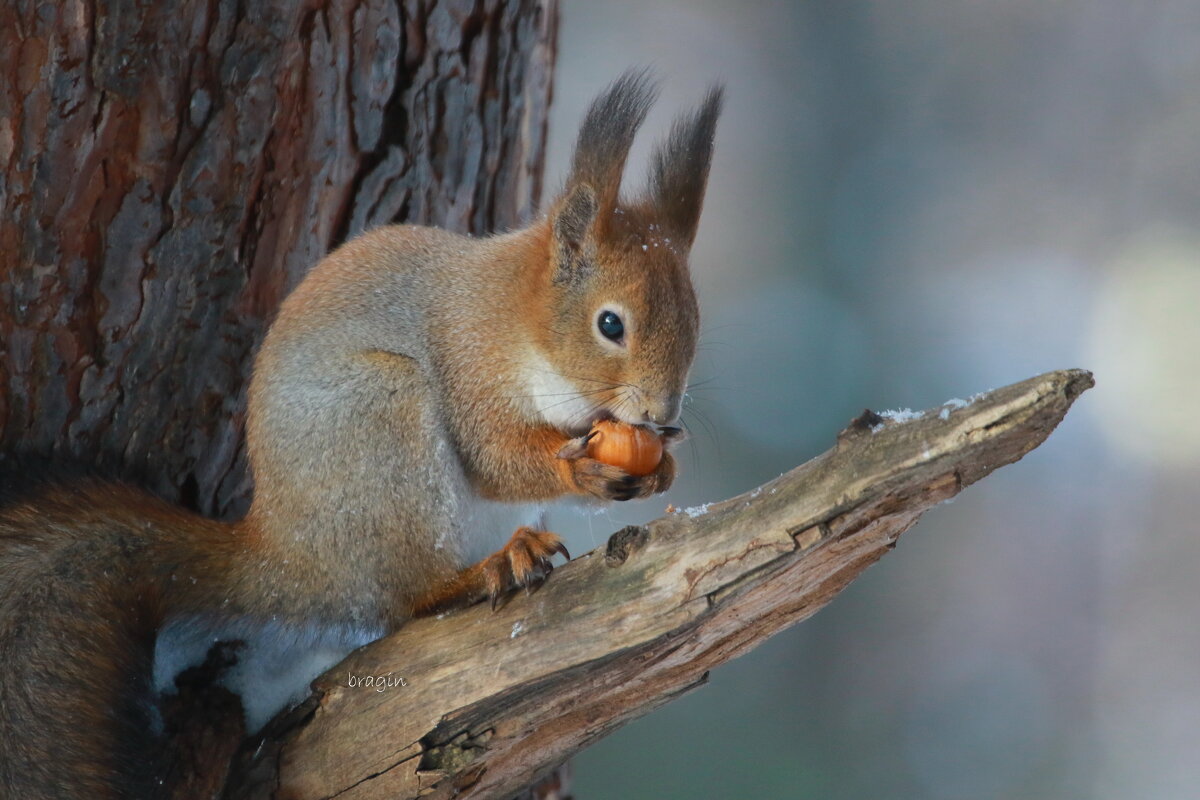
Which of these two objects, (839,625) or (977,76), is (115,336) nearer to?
(839,625)

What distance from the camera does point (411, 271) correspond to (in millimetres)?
1608

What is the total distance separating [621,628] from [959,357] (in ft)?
5.67

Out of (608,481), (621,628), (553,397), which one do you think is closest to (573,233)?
(553,397)

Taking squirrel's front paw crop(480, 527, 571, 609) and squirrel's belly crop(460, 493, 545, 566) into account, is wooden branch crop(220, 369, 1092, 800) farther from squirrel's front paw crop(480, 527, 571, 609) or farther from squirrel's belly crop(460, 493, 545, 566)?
Result: squirrel's belly crop(460, 493, 545, 566)

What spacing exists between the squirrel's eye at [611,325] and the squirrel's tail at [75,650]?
69cm

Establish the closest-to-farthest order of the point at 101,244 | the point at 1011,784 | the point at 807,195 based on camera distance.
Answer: the point at 101,244 → the point at 1011,784 → the point at 807,195

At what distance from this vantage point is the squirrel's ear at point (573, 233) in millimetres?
1560

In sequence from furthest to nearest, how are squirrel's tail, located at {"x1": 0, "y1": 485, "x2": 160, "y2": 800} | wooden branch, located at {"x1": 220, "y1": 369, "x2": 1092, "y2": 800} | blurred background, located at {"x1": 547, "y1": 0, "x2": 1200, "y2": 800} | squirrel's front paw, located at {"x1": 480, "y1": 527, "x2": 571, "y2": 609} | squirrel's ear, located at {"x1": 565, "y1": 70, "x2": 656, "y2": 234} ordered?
blurred background, located at {"x1": 547, "y1": 0, "x2": 1200, "y2": 800}, squirrel's ear, located at {"x1": 565, "y1": 70, "x2": 656, "y2": 234}, squirrel's front paw, located at {"x1": 480, "y1": 527, "x2": 571, "y2": 609}, squirrel's tail, located at {"x1": 0, "y1": 485, "x2": 160, "y2": 800}, wooden branch, located at {"x1": 220, "y1": 369, "x2": 1092, "y2": 800}

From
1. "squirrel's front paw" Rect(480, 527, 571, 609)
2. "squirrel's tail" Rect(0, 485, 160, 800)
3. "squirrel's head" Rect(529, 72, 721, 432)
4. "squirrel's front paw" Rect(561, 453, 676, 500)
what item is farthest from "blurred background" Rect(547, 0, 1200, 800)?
"squirrel's tail" Rect(0, 485, 160, 800)

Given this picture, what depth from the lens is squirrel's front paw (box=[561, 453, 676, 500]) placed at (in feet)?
4.80

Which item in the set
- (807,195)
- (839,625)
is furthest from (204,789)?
(807,195)

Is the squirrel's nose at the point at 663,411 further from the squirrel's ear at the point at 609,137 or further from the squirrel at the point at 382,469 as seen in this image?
the squirrel's ear at the point at 609,137

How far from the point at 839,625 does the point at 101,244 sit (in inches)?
78.7

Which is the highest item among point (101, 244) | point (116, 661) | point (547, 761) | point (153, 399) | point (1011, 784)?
point (101, 244)
